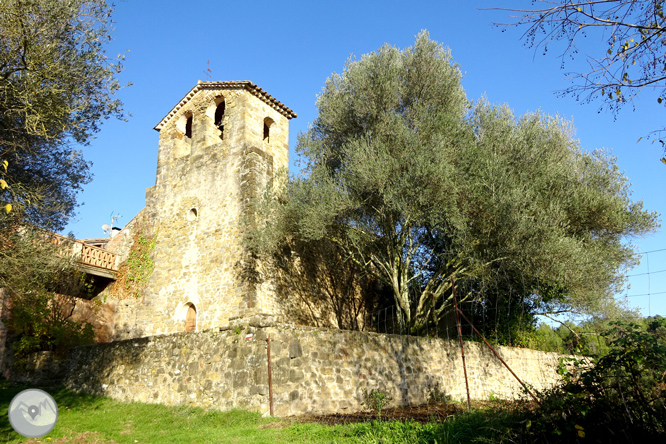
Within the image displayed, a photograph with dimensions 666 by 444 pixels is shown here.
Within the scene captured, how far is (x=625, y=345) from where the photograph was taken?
4332 millimetres

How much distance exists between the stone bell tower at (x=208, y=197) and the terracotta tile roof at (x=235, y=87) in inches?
1.5

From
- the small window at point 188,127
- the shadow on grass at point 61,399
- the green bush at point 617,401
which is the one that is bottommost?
the shadow on grass at point 61,399

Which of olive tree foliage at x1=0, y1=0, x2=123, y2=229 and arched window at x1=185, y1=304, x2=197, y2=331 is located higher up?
olive tree foliage at x1=0, y1=0, x2=123, y2=229

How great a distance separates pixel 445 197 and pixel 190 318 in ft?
30.3

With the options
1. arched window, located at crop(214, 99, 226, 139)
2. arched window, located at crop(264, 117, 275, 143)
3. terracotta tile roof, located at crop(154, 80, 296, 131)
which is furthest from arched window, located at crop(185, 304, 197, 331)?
terracotta tile roof, located at crop(154, 80, 296, 131)

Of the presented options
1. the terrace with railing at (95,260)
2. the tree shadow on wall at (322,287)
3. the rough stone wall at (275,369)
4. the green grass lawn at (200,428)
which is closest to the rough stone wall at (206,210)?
the tree shadow on wall at (322,287)

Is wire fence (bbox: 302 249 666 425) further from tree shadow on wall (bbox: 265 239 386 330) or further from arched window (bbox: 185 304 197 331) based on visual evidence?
arched window (bbox: 185 304 197 331)

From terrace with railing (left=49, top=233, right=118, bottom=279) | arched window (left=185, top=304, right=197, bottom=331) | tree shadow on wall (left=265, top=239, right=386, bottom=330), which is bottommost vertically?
arched window (left=185, top=304, right=197, bottom=331)

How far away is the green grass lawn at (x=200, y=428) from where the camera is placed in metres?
6.47

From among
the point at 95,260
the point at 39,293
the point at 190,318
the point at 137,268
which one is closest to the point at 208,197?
the point at 137,268

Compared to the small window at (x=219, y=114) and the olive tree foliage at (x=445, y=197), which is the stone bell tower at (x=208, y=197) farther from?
the olive tree foliage at (x=445, y=197)

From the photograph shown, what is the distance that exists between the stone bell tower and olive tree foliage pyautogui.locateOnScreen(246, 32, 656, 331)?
1414 millimetres

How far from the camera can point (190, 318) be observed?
51.0 ft

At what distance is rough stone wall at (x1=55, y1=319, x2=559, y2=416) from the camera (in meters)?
9.76
